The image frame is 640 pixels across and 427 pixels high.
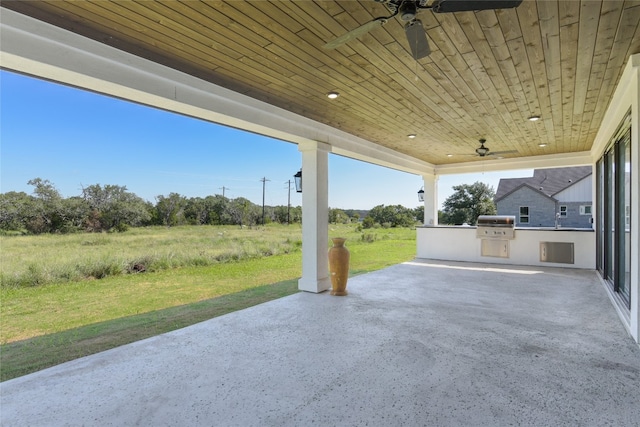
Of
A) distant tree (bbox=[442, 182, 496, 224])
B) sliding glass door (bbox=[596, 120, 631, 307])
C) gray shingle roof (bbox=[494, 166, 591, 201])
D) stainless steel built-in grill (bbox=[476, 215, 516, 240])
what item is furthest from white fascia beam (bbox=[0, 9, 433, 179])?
gray shingle roof (bbox=[494, 166, 591, 201])

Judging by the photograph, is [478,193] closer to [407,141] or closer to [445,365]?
[407,141]

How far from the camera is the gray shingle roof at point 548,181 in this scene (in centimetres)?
1098

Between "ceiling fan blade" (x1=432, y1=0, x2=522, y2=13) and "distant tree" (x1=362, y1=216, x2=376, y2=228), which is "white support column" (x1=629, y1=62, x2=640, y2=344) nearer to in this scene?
"ceiling fan blade" (x1=432, y1=0, x2=522, y2=13)

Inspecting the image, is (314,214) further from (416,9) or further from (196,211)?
(416,9)

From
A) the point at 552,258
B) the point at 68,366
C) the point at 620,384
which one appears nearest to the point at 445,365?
the point at 620,384

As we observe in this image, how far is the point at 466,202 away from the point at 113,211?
34.9ft

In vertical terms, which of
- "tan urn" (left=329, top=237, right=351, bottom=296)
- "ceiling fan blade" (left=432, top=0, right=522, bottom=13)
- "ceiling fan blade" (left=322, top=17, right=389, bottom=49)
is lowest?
"tan urn" (left=329, top=237, right=351, bottom=296)

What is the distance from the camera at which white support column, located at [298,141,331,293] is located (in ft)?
15.7

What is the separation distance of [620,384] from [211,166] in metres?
6.46

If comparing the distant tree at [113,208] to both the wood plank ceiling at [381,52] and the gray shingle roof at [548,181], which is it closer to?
the wood plank ceiling at [381,52]

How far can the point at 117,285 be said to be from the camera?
4684 mm

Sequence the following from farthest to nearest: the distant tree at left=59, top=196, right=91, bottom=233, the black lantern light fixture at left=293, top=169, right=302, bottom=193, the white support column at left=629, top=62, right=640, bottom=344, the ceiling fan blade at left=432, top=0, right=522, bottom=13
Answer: the black lantern light fixture at left=293, top=169, right=302, bottom=193 < the distant tree at left=59, top=196, right=91, bottom=233 < the white support column at left=629, top=62, right=640, bottom=344 < the ceiling fan blade at left=432, top=0, right=522, bottom=13

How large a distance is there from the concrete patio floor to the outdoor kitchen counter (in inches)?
126

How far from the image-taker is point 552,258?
22.3 feet
